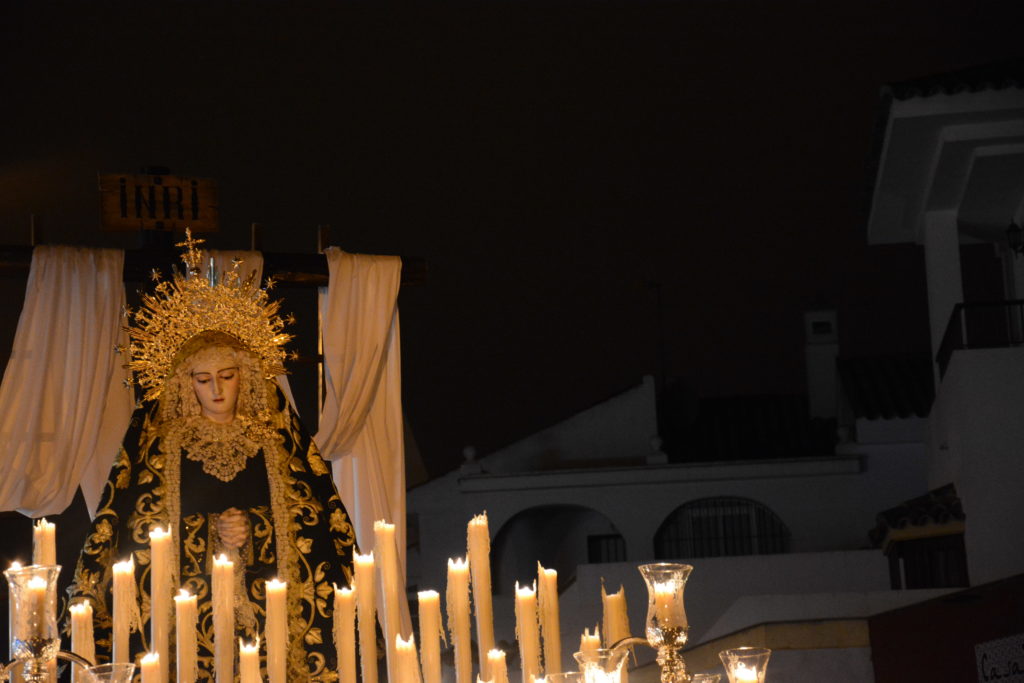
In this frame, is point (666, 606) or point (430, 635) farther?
point (430, 635)

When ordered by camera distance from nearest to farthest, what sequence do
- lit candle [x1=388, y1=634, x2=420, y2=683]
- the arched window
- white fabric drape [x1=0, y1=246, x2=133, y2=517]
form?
lit candle [x1=388, y1=634, x2=420, y2=683] → white fabric drape [x1=0, y1=246, x2=133, y2=517] → the arched window

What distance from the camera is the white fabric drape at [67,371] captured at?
19.9ft

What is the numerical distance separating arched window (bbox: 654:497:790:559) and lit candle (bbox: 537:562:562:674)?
40.2 feet

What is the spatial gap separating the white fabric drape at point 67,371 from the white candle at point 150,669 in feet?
10.8

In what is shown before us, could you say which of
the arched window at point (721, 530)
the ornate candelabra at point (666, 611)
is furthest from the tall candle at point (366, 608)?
the arched window at point (721, 530)

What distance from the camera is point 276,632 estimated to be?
3158mm

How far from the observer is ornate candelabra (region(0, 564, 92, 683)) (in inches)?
102

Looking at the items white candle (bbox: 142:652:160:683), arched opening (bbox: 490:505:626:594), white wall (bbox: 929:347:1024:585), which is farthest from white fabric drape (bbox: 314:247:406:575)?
arched opening (bbox: 490:505:626:594)

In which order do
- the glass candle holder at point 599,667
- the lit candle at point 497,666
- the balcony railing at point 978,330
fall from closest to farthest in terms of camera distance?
the glass candle holder at point 599,667
the lit candle at point 497,666
the balcony railing at point 978,330

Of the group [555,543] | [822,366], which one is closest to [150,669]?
[555,543]

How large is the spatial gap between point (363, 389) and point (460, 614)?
131 inches

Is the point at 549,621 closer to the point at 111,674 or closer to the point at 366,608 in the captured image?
the point at 366,608

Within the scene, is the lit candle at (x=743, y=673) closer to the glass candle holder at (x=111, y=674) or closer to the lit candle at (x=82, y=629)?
the glass candle holder at (x=111, y=674)

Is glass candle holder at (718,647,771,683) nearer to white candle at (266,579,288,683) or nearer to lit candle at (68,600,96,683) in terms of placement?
white candle at (266,579,288,683)
